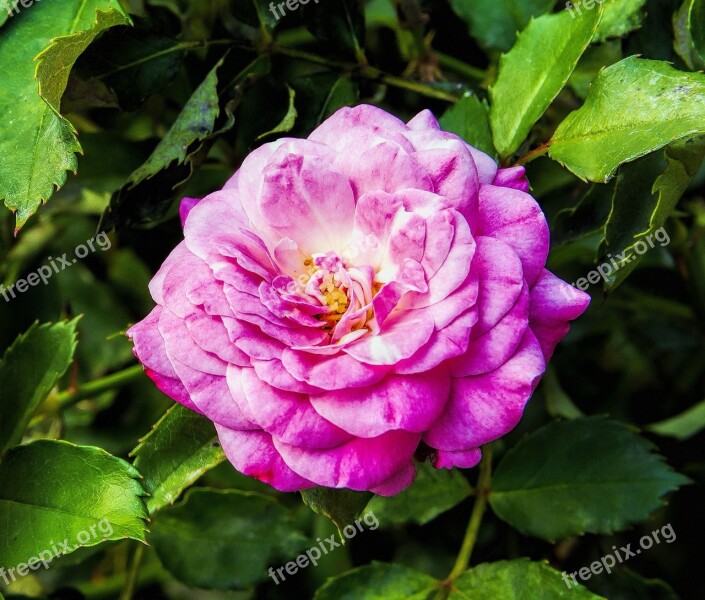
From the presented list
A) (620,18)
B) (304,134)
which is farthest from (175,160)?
(620,18)

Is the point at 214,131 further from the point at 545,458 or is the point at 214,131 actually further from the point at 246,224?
the point at 545,458

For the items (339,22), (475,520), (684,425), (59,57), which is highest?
(59,57)

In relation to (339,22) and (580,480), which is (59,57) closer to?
(339,22)

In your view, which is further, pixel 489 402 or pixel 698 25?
pixel 698 25

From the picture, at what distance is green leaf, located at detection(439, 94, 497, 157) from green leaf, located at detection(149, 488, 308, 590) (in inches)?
17.9

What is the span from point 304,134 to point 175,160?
0.12 meters

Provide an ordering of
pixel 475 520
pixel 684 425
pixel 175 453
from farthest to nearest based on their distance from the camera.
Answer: pixel 684 425
pixel 475 520
pixel 175 453

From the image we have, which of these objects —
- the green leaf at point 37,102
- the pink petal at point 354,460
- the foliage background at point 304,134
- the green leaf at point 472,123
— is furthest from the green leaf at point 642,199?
the green leaf at point 37,102

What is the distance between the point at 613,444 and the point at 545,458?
0.07m

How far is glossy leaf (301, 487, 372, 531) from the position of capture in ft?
1.95

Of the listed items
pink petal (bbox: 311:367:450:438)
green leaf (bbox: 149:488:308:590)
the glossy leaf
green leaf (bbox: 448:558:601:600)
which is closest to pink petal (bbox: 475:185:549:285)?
pink petal (bbox: 311:367:450:438)

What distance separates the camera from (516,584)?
76cm

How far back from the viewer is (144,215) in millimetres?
744

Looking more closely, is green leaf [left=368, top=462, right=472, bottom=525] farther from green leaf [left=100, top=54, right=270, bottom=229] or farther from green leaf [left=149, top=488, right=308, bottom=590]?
green leaf [left=100, top=54, right=270, bottom=229]
